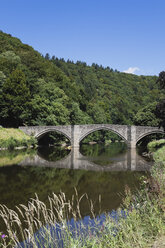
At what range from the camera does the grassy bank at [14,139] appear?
36.4m

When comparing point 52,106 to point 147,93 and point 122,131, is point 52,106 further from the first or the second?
point 147,93

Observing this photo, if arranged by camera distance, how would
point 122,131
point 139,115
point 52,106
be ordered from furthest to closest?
point 139,115, point 52,106, point 122,131

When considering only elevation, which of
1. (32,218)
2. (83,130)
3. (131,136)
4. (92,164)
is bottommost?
(92,164)

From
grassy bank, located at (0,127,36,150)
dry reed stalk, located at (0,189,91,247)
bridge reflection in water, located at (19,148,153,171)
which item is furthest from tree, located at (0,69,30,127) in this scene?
dry reed stalk, located at (0,189,91,247)

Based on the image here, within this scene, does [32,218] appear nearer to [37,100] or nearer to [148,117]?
[37,100]

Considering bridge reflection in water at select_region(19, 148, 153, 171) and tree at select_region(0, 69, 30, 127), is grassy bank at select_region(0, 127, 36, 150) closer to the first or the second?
tree at select_region(0, 69, 30, 127)

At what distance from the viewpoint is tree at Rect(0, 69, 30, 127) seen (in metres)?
43.7

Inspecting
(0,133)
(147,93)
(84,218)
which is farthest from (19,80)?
(147,93)

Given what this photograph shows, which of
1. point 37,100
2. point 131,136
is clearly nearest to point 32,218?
point 131,136

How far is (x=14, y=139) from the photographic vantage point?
126 ft

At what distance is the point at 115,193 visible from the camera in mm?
12500

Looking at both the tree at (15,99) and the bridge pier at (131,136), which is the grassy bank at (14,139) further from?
the bridge pier at (131,136)

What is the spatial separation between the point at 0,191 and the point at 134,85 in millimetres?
125924

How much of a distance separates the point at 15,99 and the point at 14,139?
8424 millimetres
